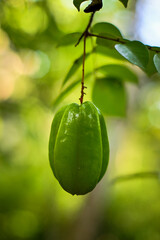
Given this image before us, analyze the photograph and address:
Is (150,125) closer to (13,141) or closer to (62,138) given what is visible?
(13,141)

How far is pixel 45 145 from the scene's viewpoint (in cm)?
616

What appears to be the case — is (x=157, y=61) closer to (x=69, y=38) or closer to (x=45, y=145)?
(x=69, y=38)

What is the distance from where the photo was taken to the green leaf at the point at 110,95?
4.85 ft

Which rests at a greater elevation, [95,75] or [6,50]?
[6,50]

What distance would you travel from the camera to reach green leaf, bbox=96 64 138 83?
145 cm

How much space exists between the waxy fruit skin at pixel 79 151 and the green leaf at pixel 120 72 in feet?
1.67

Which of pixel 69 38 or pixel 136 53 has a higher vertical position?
pixel 69 38

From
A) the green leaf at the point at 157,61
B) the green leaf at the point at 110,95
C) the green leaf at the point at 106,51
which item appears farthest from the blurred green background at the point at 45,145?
the green leaf at the point at 157,61

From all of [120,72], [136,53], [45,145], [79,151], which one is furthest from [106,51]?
[45,145]

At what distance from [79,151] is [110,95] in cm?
61

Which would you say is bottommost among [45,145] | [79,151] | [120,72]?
[79,151]

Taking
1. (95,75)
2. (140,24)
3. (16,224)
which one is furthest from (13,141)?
(95,75)

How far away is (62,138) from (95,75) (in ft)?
2.03

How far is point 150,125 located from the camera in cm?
613
